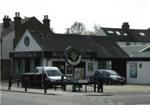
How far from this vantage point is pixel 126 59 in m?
61.8

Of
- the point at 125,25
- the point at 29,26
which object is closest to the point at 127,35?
the point at 125,25

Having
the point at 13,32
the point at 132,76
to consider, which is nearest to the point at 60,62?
the point at 132,76

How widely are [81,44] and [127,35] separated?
39071mm

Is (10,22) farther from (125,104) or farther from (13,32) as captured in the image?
(125,104)

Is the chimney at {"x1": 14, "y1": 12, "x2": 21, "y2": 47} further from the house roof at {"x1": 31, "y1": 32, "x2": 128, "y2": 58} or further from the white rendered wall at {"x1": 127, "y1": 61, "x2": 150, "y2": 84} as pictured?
the white rendered wall at {"x1": 127, "y1": 61, "x2": 150, "y2": 84}

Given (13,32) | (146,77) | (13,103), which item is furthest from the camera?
(13,32)

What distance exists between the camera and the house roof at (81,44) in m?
59.7

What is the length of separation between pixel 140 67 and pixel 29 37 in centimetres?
1430

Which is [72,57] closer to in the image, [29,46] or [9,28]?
[29,46]

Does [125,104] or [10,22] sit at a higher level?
[10,22]

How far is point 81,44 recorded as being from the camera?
6316 cm

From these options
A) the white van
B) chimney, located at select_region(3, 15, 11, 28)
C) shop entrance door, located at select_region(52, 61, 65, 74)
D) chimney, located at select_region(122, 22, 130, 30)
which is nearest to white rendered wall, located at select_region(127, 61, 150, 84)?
shop entrance door, located at select_region(52, 61, 65, 74)

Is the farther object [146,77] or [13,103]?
[146,77]

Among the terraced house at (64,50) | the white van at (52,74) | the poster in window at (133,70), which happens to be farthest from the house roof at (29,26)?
the white van at (52,74)
